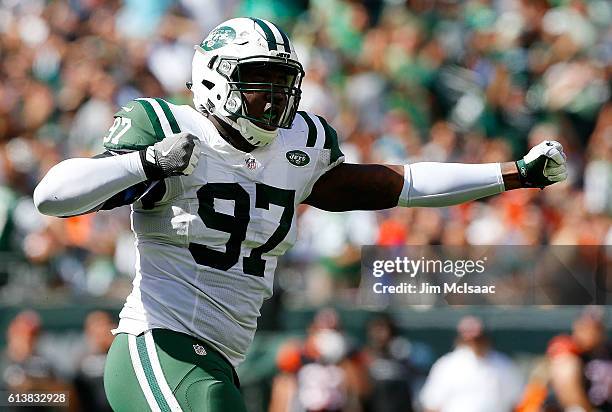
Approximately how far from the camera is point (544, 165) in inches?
152

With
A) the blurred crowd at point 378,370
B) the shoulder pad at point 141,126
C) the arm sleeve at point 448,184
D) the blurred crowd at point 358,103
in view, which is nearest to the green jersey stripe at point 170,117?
the shoulder pad at point 141,126

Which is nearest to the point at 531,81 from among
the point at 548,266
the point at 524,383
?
the point at 548,266

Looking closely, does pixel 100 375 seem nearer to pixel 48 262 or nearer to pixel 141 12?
pixel 48 262

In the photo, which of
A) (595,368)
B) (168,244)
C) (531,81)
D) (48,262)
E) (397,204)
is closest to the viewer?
(168,244)

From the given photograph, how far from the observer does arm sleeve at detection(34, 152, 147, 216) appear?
3.24 metres

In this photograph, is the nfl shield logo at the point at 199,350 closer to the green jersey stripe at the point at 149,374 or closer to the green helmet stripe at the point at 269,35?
the green jersey stripe at the point at 149,374

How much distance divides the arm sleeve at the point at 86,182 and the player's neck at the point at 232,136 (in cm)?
47

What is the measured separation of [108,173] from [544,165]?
144cm

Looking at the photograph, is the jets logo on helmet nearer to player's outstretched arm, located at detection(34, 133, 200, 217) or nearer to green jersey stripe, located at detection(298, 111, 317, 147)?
green jersey stripe, located at detection(298, 111, 317, 147)

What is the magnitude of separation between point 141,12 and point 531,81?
3.17m

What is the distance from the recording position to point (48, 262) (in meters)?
7.58

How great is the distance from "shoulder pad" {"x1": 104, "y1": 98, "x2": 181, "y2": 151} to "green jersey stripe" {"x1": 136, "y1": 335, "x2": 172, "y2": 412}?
1.87 feet

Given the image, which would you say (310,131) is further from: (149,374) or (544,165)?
(149,374)

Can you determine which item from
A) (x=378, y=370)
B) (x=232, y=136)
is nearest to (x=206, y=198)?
(x=232, y=136)
